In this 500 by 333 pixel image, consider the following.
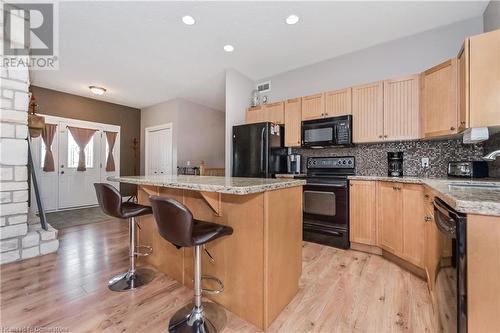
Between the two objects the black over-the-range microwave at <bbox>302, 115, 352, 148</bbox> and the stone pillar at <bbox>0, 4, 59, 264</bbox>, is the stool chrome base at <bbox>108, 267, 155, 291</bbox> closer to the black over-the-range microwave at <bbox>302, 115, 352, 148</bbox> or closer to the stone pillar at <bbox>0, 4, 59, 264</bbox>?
the stone pillar at <bbox>0, 4, 59, 264</bbox>

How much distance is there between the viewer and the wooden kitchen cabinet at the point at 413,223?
2.04 metres

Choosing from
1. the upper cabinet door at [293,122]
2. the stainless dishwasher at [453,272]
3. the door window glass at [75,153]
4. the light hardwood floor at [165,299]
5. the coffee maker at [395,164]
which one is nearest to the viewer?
the stainless dishwasher at [453,272]

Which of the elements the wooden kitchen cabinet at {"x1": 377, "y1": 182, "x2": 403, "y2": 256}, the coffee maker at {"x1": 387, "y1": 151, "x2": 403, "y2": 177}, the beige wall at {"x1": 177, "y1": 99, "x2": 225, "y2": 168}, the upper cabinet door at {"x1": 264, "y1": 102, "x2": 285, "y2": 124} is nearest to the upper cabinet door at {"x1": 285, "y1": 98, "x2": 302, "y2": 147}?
the upper cabinet door at {"x1": 264, "y1": 102, "x2": 285, "y2": 124}

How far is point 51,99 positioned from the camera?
4777 mm

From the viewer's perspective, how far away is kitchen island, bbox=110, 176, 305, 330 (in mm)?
1356

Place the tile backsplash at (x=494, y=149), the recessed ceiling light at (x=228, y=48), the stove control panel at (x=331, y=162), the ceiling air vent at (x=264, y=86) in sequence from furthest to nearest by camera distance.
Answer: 1. the ceiling air vent at (x=264, y=86)
2. the stove control panel at (x=331, y=162)
3. the recessed ceiling light at (x=228, y=48)
4. the tile backsplash at (x=494, y=149)

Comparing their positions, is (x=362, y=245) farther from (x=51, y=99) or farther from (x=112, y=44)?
(x=51, y=99)

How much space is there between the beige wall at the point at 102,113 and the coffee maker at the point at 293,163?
461 cm

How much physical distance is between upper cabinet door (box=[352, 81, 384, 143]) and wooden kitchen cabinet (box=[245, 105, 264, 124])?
4.98 feet

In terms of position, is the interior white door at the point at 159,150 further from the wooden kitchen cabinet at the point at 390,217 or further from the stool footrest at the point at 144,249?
the wooden kitchen cabinet at the point at 390,217

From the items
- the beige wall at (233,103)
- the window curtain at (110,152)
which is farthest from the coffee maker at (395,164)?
the window curtain at (110,152)

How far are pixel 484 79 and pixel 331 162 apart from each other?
1.81m

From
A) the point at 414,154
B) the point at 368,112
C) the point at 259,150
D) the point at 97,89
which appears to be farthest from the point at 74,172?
the point at 414,154

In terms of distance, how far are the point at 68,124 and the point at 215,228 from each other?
5.61m
